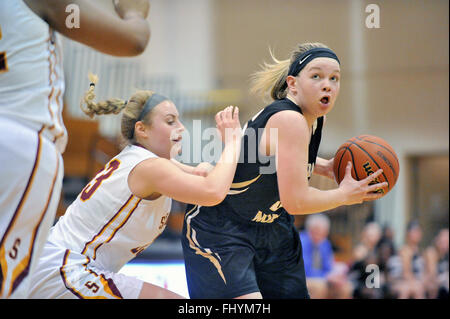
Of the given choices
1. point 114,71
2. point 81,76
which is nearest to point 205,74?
point 114,71

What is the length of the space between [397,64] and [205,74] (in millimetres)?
4111

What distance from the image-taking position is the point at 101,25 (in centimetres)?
203

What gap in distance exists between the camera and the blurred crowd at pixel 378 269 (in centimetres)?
682

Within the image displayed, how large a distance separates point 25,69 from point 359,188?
1.64m

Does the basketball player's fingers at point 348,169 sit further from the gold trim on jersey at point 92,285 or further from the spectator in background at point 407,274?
the spectator in background at point 407,274

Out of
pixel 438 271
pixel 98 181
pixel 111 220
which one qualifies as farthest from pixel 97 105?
pixel 438 271

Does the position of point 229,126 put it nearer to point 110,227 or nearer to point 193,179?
point 193,179

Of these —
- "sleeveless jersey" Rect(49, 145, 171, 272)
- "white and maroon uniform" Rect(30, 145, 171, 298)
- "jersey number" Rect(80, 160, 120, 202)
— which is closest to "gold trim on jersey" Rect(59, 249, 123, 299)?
"white and maroon uniform" Rect(30, 145, 171, 298)

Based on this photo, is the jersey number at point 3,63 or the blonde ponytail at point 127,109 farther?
the blonde ponytail at point 127,109

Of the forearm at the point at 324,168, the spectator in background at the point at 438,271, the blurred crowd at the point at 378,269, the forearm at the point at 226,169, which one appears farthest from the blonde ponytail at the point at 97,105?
the spectator in background at the point at 438,271

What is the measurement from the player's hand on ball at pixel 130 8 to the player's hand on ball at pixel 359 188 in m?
1.27

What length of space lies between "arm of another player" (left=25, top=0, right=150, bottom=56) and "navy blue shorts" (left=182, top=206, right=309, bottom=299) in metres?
1.04
